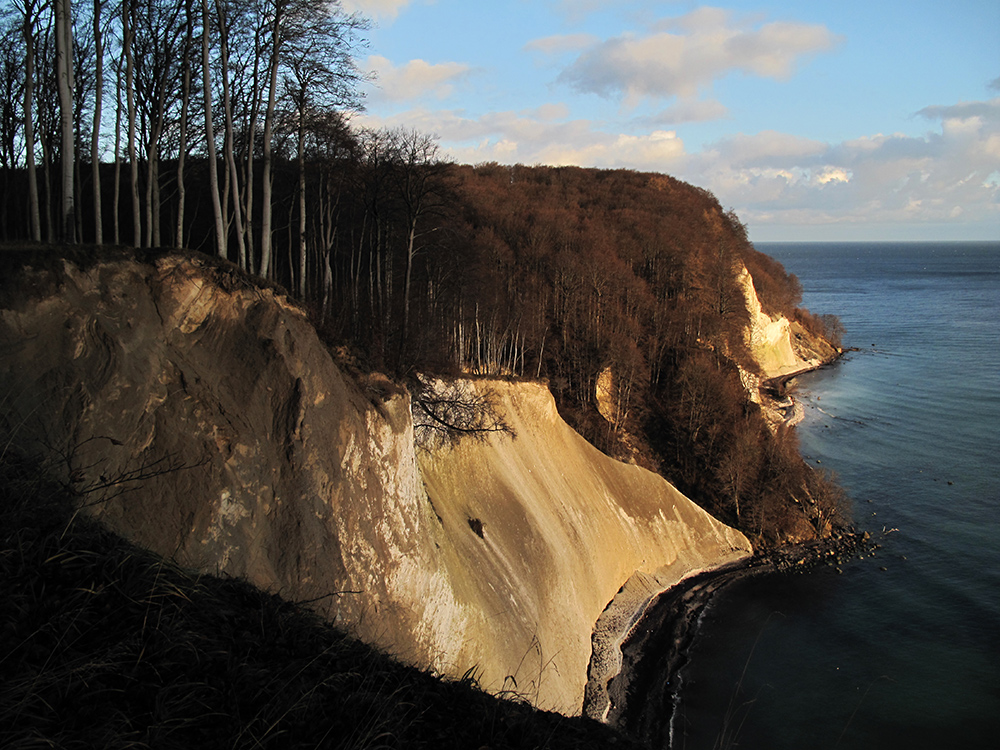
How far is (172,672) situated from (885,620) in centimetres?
2969

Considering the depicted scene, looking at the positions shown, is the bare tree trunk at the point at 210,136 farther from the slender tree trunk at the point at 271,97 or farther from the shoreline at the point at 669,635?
the shoreline at the point at 669,635

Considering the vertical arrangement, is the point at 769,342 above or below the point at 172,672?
below

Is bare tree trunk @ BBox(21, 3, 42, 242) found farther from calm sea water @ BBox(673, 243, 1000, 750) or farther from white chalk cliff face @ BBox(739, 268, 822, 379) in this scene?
white chalk cliff face @ BBox(739, 268, 822, 379)

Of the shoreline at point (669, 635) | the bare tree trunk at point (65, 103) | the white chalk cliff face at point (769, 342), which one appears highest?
the bare tree trunk at point (65, 103)

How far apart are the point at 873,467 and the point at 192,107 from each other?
4293 cm

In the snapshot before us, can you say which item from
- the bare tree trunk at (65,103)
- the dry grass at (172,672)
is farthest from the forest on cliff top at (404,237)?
the dry grass at (172,672)

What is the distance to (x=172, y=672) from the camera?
3855mm

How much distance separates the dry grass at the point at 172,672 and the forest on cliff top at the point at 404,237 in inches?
330

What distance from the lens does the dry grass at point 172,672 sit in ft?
10.9

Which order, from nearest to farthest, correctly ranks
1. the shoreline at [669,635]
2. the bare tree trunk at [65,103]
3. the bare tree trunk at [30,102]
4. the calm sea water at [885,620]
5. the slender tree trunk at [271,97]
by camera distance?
the bare tree trunk at [65,103], the bare tree trunk at [30,102], the slender tree trunk at [271,97], the calm sea water at [885,620], the shoreline at [669,635]

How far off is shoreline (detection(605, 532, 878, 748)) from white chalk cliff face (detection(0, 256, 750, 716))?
234 centimetres

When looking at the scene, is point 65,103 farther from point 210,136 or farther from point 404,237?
point 404,237

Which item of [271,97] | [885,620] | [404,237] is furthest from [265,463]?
[885,620]

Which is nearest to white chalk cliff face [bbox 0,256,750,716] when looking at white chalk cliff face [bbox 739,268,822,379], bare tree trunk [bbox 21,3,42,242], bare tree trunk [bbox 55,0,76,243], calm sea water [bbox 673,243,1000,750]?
bare tree trunk [bbox 55,0,76,243]
